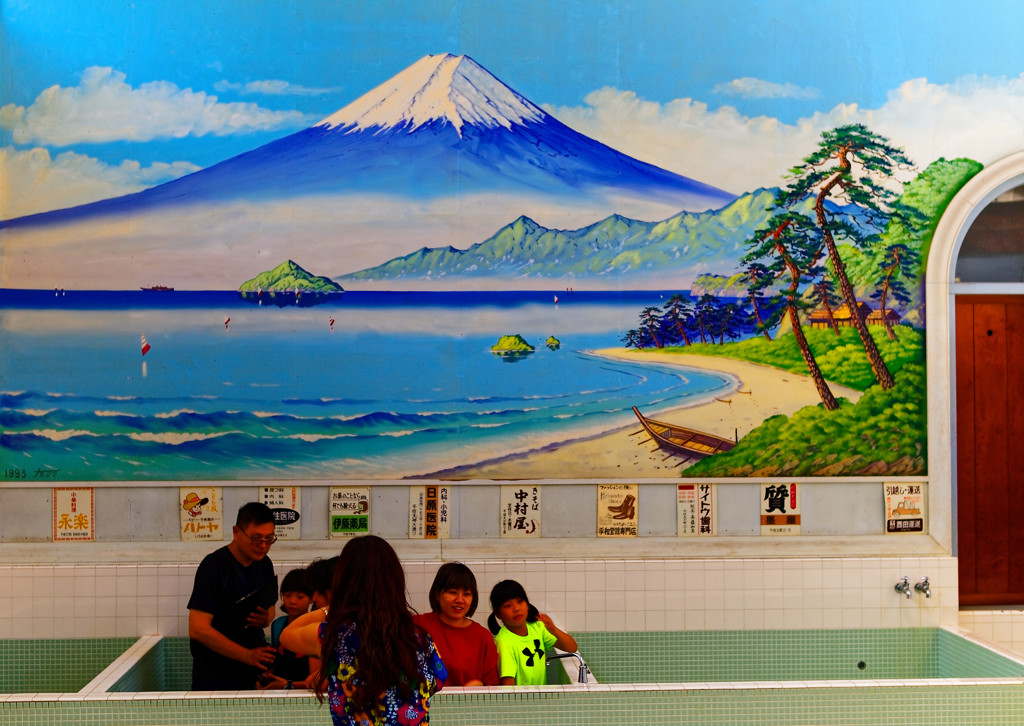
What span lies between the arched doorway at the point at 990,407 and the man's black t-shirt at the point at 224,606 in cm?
377

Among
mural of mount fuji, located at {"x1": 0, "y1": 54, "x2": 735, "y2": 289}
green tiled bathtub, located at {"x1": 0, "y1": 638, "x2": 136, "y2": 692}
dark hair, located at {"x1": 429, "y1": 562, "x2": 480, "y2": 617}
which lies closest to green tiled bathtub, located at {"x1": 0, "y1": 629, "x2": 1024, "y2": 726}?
dark hair, located at {"x1": 429, "y1": 562, "x2": 480, "y2": 617}

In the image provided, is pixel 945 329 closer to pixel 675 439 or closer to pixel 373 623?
pixel 675 439

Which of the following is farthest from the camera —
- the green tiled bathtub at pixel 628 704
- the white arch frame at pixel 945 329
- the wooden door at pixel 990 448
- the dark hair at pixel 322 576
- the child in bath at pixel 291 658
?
the wooden door at pixel 990 448

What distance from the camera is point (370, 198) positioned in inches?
193

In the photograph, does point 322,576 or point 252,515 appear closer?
point 322,576

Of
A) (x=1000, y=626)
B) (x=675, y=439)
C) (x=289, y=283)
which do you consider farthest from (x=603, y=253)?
(x=1000, y=626)

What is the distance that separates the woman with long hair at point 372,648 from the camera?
7.75ft

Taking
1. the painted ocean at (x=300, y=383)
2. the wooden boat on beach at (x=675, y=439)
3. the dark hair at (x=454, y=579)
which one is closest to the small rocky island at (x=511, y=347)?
the painted ocean at (x=300, y=383)

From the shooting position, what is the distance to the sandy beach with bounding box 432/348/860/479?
4.90 m

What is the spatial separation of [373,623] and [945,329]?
382 centimetres

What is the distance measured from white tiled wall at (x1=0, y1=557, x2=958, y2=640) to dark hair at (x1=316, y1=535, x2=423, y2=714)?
2315 mm

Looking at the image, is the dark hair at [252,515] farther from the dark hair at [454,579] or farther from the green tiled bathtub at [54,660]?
the green tiled bathtub at [54,660]

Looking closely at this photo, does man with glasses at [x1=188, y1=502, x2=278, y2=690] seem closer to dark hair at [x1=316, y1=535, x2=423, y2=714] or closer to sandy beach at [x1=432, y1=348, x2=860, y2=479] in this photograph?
sandy beach at [x1=432, y1=348, x2=860, y2=479]
